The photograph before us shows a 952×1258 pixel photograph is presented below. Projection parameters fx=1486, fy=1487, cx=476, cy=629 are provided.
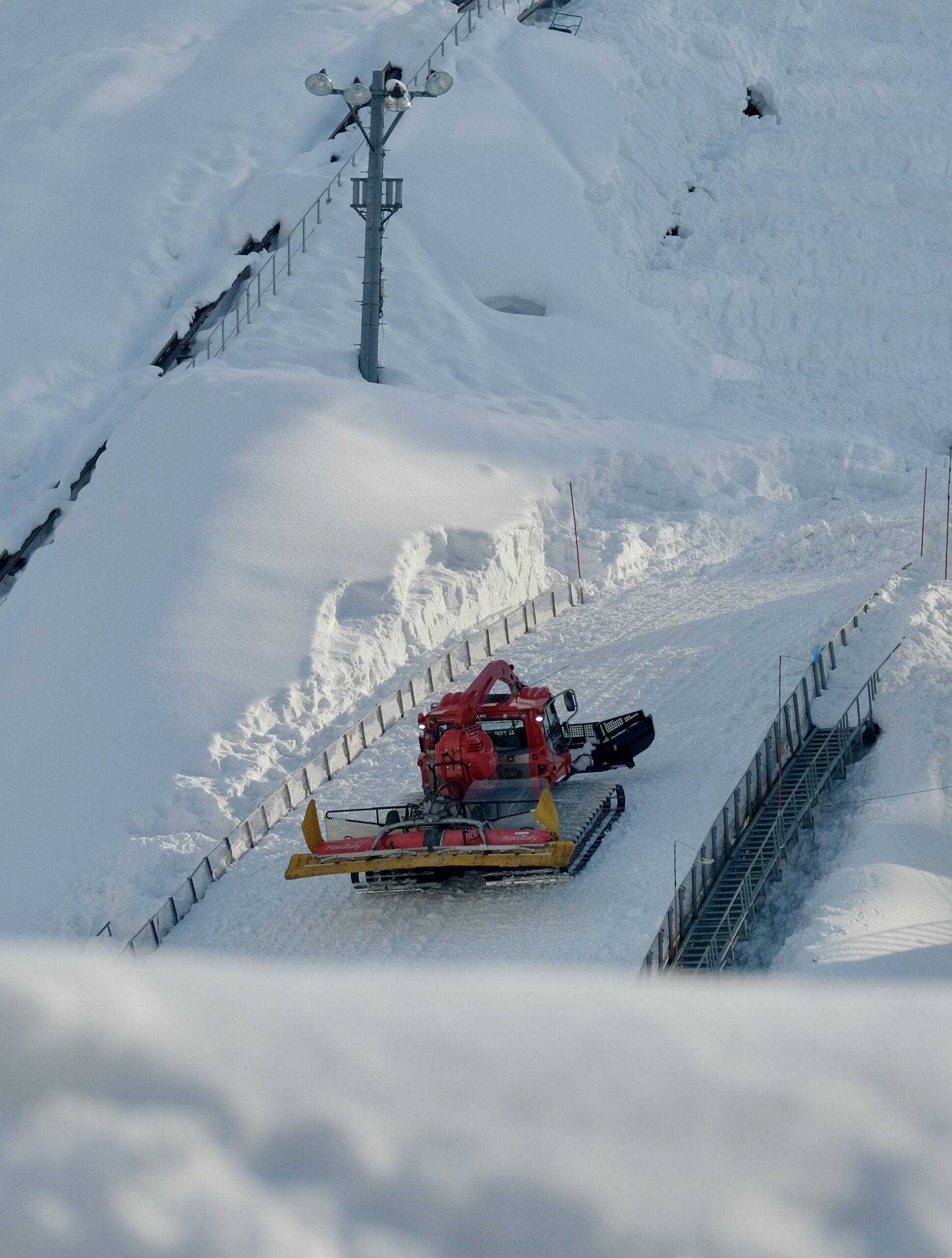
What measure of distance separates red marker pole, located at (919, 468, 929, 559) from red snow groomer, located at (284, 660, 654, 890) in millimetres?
11172

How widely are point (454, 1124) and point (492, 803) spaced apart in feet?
43.3

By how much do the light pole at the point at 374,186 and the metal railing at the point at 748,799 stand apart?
13156 mm

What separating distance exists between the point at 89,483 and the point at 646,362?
14328 millimetres

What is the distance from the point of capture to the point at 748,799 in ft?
54.1

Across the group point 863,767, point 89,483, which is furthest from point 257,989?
point 89,483

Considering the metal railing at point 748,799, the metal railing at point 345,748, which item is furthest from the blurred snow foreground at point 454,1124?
the metal railing at point 345,748

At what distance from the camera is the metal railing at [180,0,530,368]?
1297 inches

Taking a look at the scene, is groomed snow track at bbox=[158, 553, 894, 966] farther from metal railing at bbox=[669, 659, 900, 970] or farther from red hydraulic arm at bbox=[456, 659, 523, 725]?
red hydraulic arm at bbox=[456, 659, 523, 725]

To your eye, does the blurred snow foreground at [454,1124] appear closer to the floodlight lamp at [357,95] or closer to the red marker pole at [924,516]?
the red marker pole at [924,516]

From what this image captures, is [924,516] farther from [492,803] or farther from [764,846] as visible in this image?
[492,803]

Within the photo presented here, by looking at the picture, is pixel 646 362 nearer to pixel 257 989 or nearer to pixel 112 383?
pixel 112 383

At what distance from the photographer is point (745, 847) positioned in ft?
51.9

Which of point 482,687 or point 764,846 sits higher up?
point 482,687

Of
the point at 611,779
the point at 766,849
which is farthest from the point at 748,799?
the point at 611,779
